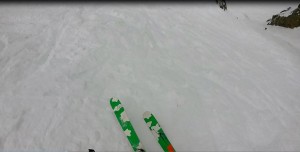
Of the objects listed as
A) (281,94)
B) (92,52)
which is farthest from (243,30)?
(92,52)

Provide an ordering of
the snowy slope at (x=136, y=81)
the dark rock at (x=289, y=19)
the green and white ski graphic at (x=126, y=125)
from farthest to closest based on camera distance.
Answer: the dark rock at (x=289, y=19) < the snowy slope at (x=136, y=81) < the green and white ski graphic at (x=126, y=125)

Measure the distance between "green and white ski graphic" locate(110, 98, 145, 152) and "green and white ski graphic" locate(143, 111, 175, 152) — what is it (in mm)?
319

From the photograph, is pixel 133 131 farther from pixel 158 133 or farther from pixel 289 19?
pixel 289 19

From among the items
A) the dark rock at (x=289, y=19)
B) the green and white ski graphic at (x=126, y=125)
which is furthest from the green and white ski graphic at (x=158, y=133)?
the dark rock at (x=289, y=19)

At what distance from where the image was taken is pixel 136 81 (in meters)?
5.35

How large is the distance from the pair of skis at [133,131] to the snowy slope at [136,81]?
0.60 feet

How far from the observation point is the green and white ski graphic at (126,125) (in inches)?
151

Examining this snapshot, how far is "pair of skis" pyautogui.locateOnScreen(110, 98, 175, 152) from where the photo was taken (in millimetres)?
3855

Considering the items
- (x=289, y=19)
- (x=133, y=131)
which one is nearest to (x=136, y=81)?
(x=133, y=131)

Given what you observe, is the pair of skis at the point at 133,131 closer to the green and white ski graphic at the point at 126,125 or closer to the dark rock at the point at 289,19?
the green and white ski graphic at the point at 126,125

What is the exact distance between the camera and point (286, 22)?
33.2 feet

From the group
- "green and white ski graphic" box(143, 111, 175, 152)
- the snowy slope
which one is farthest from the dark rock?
"green and white ski graphic" box(143, 111, 175, 152)

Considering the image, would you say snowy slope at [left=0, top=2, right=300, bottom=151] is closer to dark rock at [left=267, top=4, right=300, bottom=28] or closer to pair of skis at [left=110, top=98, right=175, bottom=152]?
pair of skis at [left=110, top=98, right=175, bottom=152]

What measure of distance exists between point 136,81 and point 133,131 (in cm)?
156
